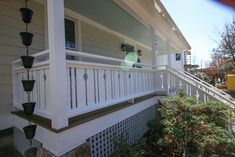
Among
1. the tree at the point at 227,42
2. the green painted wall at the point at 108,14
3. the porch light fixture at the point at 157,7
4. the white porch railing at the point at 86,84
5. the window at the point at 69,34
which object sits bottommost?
the white porch railing at the point at 86,84

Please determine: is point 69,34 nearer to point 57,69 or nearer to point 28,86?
point 28,86

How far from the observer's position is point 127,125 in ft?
14.4

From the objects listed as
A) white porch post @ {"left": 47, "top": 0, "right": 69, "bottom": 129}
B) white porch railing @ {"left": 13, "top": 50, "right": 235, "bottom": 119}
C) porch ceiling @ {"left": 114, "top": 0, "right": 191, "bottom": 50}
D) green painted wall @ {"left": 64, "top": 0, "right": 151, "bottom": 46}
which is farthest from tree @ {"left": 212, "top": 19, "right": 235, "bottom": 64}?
white porch post @ {"left": 47, "top": 0, "right": 69, "bottom": 129}

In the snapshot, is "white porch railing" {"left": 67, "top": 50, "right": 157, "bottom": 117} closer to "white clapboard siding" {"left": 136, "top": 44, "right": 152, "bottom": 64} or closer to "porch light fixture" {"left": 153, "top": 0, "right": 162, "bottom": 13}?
"porch light fixture" {"left": 153, "top": 0, "right": 162, "bottom": 13}

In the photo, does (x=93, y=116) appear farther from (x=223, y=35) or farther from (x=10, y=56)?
(x=223, y=35)

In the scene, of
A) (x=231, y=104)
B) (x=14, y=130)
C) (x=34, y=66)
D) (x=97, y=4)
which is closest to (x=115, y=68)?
(x=34, y=66)

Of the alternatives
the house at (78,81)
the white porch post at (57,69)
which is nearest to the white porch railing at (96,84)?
the house at (78,81)

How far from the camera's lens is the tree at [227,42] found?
18.1 meters

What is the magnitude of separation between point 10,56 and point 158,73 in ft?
15.5

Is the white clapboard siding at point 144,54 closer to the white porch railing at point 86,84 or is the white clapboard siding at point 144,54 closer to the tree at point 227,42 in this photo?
the white porch railing at point 86,84

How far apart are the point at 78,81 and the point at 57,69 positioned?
0.52 meters

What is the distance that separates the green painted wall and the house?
25mm

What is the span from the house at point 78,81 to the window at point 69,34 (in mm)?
28

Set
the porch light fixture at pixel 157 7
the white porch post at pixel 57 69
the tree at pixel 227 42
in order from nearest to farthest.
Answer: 1. the white porch post at pixel 57 69
2. the porch light fixture at pixel 157 7
3. the tree at pixel 227 42
